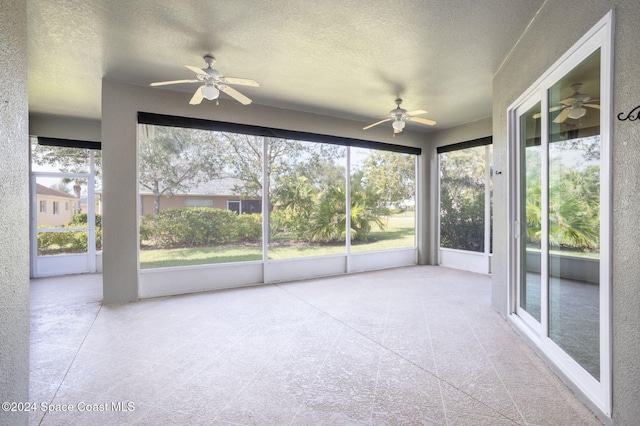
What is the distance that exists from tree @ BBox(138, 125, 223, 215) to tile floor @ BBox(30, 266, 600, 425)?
171 centimetres

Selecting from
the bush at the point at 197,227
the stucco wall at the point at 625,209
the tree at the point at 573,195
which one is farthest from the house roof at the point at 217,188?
the stucco wall at the point at 625,209

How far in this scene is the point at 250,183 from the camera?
528 cm

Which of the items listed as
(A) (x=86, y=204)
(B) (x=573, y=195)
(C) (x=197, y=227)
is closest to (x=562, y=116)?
(B) (x=573, y=195)

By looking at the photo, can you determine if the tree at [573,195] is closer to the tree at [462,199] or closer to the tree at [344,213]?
the tree at [462,199]

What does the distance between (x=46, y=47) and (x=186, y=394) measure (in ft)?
12.1

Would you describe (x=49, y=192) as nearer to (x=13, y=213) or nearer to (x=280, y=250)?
(x=280, y=250)

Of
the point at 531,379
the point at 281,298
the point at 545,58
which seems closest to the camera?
the point at 531,379

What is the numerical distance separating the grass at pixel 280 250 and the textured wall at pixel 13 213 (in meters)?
3.16

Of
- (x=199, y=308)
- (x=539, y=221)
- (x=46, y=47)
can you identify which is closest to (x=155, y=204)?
(x=199, y=308)

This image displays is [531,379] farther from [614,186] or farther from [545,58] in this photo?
[545,58]

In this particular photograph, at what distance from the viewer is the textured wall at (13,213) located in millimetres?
1324

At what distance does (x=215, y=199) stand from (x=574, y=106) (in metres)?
4.55

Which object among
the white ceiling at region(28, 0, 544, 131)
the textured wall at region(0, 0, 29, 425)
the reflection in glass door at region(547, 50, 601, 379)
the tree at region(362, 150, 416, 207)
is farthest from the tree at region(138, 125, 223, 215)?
the reflection in glass door at region(547, 50, 601, 379)

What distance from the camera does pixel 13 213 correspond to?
1.43 m
